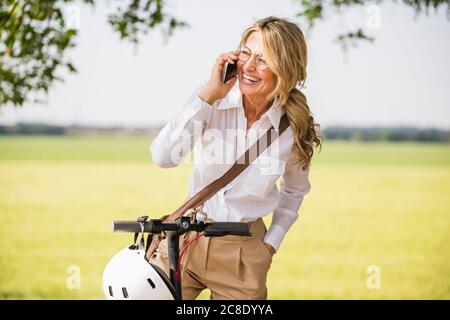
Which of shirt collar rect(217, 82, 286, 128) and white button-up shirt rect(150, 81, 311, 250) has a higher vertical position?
shirt collar rect(217, 82, 286, 128)

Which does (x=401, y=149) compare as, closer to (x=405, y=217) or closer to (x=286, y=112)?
(x=405, y=217)

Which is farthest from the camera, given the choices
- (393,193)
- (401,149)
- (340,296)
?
(401,149)

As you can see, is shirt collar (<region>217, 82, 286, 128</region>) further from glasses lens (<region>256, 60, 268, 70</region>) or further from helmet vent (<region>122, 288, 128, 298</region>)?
helmet vent (<region>122, 288, 128, 298</region>)

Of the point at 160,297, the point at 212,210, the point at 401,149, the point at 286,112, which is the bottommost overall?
the point at 401,149

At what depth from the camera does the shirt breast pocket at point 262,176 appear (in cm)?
363

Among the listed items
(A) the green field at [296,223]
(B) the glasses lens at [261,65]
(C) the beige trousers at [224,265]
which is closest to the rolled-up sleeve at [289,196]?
(C) the beige trousers at [224,265]

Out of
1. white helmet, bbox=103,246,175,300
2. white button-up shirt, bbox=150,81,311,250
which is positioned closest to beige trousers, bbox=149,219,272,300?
white button-up shirt, bbox=150,81,311,250

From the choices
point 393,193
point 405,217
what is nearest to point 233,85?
point 405,217

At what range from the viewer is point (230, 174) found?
3.62m

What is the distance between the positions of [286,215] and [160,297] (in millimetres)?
1032

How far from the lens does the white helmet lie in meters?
3.25

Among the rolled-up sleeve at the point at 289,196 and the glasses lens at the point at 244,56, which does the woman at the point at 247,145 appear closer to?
the glasses lens at the point at 244,56

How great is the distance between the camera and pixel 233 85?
3.54 meters

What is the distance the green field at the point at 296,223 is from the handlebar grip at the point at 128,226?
8350 mm
